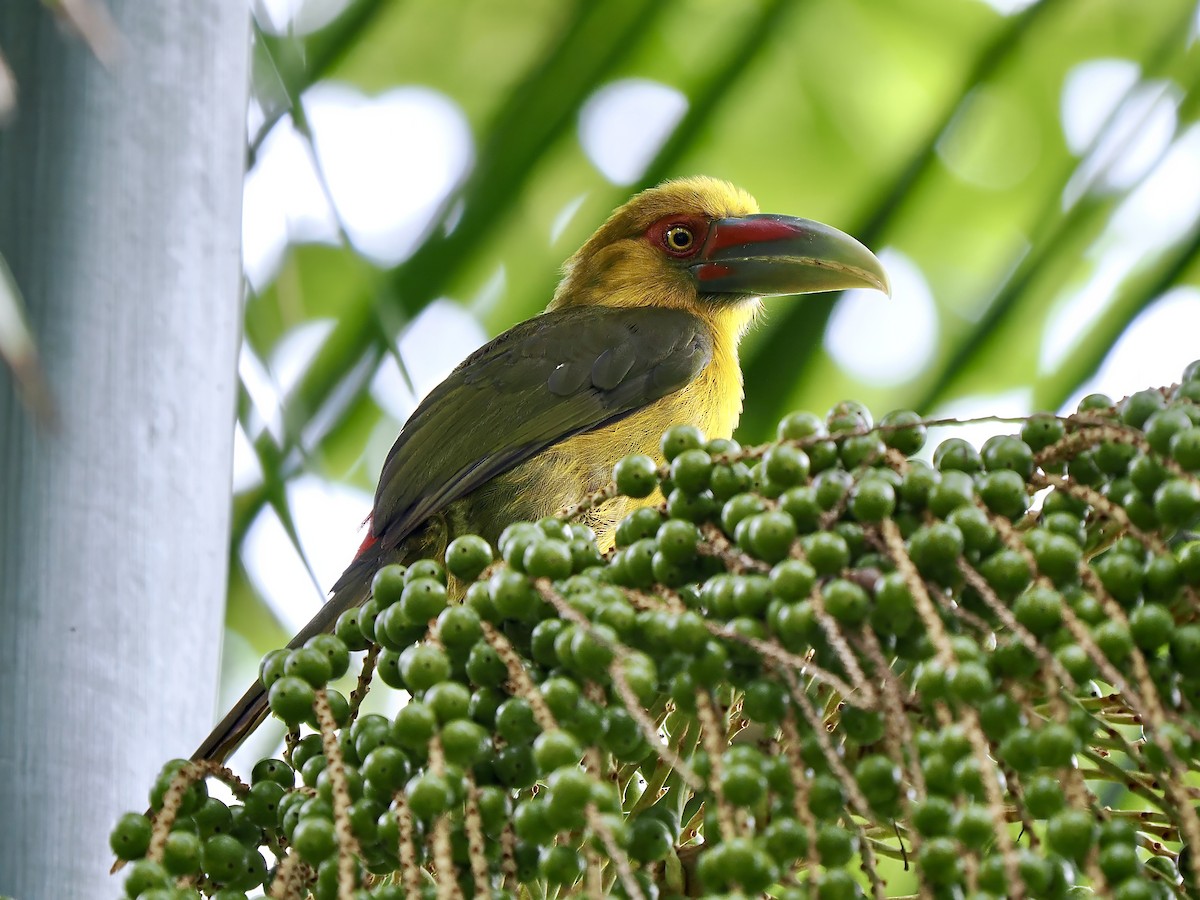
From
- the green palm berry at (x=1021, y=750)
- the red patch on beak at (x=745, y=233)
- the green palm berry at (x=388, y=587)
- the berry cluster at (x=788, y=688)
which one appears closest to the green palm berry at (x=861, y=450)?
the berry cluster at (x=788, y=688)

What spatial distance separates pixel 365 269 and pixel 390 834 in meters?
0.94

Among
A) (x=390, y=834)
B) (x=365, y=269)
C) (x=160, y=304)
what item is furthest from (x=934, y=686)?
(x=365, y=269)

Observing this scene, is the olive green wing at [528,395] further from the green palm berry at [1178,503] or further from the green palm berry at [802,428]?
the green palm berry at [1178,503]

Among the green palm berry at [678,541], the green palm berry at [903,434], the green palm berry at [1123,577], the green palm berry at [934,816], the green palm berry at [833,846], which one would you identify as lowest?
the green palm berry at [934,816]

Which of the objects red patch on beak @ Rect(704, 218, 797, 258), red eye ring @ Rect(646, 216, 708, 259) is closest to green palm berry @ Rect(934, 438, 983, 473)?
red patch on beak @ Rect(704, 218, 797, 258)

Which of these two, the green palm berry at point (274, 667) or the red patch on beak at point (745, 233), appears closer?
the green palm berry at point (274, 667)

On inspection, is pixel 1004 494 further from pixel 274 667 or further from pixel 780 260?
pixel 780 260

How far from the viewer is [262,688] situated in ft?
4.05

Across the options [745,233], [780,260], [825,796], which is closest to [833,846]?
[825,796]

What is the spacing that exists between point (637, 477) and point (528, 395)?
1282 mm

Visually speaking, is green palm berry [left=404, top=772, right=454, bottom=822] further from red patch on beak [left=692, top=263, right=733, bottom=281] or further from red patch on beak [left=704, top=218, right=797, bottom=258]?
red patch on beak [left=692, top=263, right=733, bottom=281]

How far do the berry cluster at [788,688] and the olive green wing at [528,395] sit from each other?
1.06m

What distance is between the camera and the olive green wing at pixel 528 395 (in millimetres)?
2094

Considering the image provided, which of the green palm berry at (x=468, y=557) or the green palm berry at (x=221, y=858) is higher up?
the green palm berry at (x=468, y=557)
